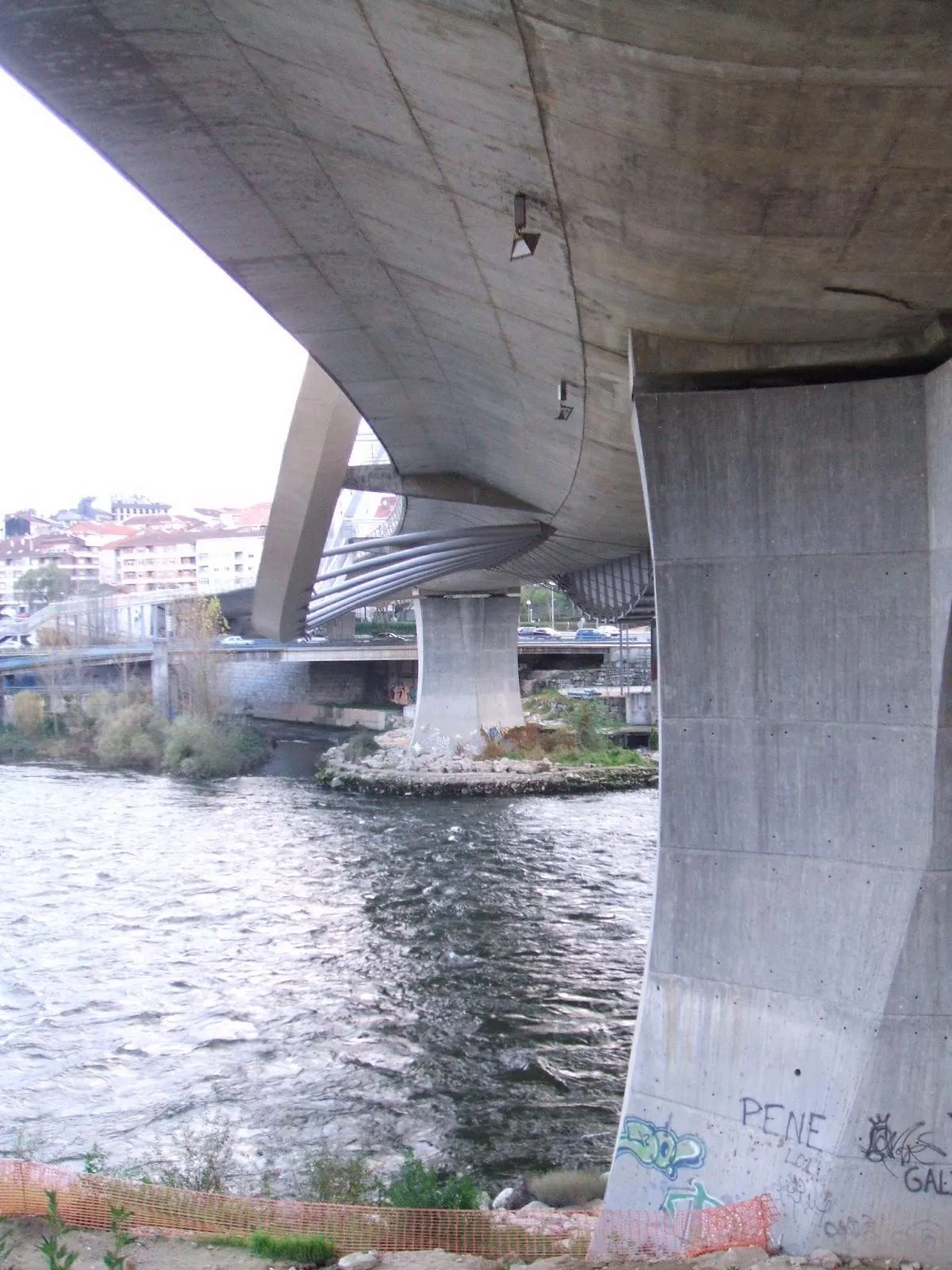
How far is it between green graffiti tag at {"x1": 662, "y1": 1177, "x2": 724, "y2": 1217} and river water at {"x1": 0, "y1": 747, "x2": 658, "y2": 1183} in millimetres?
2696

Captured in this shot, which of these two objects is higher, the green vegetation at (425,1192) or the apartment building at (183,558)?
the apartment building at (183,558)

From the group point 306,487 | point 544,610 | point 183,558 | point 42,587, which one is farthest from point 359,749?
point 183,558

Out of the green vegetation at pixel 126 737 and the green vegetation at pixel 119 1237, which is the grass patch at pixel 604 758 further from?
the green vegetation at pixel 119 1237

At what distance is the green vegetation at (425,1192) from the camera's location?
26.4ft

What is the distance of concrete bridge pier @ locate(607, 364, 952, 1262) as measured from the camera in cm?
670

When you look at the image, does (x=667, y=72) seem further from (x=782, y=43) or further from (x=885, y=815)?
(x=885, y=815)

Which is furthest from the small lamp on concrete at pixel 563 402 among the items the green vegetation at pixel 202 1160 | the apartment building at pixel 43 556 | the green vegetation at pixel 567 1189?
the apartment building at pixel 43 556

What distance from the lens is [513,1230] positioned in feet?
25.1

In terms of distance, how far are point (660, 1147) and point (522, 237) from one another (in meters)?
5.48

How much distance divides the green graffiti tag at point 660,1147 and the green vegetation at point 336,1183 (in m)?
2.21

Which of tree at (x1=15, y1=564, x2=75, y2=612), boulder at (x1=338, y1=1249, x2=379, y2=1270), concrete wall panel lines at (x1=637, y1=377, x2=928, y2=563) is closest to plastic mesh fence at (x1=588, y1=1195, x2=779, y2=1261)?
boulder at (x1=338, y1=1249, x2=379, y2=1270)

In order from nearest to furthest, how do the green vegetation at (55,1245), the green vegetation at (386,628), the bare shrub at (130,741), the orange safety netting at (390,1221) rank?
the green vegetation at (55,1245), the orange safety netting at (390,1221), the bare shrub at (130,741), the green vegetation at (386,628)

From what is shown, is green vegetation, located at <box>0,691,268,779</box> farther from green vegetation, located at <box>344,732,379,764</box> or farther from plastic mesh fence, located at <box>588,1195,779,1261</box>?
plastic mesh fence, located at <box>588,1195,779,1261</box>

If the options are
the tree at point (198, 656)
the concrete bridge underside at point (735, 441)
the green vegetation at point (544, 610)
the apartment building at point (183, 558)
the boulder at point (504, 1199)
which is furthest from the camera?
the apartment building at point (183, 558)
